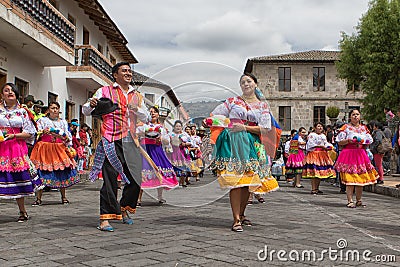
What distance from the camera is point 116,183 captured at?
6.37m

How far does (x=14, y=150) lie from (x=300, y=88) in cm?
4490

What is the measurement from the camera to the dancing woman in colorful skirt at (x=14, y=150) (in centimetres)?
699

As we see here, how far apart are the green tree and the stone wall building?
15.9 m

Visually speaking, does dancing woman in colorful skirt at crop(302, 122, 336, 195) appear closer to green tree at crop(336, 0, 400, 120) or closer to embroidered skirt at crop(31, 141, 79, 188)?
embroidered skirt at crop(31, 141, 79, 188)

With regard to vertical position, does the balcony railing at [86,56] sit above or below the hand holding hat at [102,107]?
above

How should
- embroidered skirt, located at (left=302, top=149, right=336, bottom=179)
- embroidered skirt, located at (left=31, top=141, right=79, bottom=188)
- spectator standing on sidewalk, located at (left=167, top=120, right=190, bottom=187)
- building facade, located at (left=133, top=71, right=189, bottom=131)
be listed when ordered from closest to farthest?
building facade, located at (left=133, top=71, right=189, bottom=131) → spectator standing on sidewalk, located at (left=167, top=120, right=190, bottom=187) → embroidered skirt, located at (left=31, top=141, right=79, bottom=188) → embroidered skirt, located at (left=302, top=149, right=336, bottom=179)

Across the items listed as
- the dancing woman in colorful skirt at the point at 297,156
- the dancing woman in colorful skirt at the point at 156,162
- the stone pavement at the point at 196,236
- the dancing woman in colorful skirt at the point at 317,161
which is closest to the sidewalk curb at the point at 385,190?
the dancing woman in colorful skirt at the point at 317,161

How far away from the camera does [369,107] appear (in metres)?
33.6

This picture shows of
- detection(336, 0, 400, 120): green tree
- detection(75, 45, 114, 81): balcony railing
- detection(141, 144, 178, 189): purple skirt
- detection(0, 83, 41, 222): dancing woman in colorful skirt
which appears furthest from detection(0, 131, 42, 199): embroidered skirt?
detection(336, 0, 400, 120): green tree

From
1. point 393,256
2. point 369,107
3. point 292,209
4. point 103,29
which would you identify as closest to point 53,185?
point 292,209

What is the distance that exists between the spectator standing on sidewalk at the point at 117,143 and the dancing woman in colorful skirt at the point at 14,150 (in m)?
1.30

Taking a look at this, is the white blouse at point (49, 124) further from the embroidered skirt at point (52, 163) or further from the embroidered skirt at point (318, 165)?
the embroidered skirt at point (318, 165)

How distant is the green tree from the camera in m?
32.1

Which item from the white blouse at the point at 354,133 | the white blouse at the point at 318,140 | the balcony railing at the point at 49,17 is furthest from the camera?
the balcony railing at the point at 49,17
